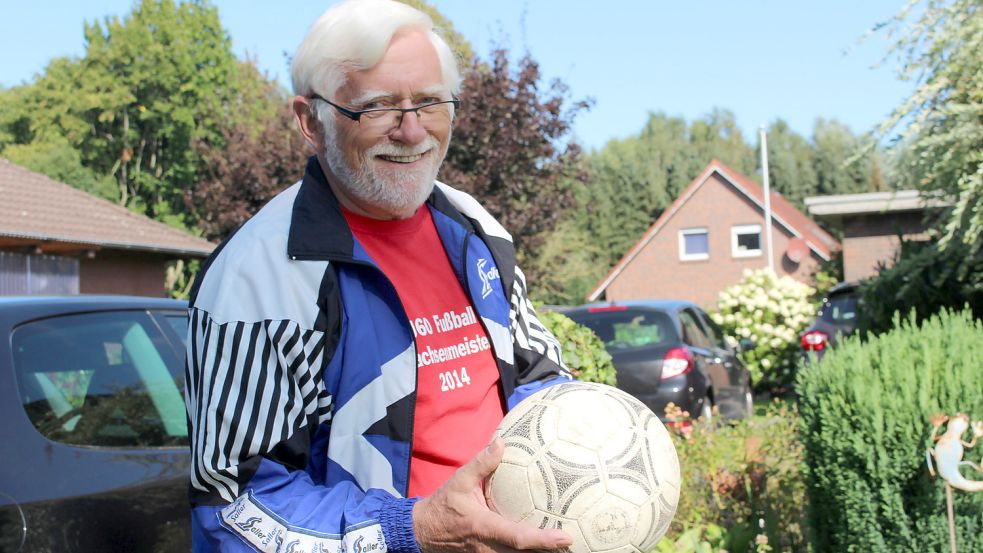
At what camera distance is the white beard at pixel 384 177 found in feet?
6.84

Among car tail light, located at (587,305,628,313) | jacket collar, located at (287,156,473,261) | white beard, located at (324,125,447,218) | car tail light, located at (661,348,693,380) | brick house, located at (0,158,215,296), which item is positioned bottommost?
car tail light, located at (661,348,693,380)

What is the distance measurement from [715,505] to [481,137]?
42.0 feet

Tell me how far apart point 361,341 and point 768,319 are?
1684 cm

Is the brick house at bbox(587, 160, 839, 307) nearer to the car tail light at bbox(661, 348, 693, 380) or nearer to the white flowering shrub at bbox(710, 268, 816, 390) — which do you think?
the white flowering shrub at bbox(710, 268, 816, 390)

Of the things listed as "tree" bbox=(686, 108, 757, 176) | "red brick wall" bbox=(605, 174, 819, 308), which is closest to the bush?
"red brick wall" bbox=(605, 174, 819, 308)

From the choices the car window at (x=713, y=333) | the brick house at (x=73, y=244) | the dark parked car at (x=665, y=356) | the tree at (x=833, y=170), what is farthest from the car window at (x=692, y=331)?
the tree at (x=833, y=170)

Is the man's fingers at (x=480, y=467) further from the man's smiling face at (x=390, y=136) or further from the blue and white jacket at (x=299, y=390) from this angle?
the man's smiling face at (x=390, y=136)

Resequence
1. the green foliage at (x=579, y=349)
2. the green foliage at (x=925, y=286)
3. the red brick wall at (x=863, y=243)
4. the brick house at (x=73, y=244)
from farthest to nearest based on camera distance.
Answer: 1. the red brick wall at (x=863, y=243)
2. the brick house at (x=73, y=244)
3. the green foliage at (x=925, y=286)
4. the green foliage at (x=579, y=349)

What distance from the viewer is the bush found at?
13.1 feet

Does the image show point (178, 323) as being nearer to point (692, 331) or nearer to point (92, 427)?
point (92, 427)

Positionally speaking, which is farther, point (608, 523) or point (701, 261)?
point (701, 261)

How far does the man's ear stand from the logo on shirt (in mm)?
478

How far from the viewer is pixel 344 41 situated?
2.01 metres

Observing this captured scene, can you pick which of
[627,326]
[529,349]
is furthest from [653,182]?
[529,349]
